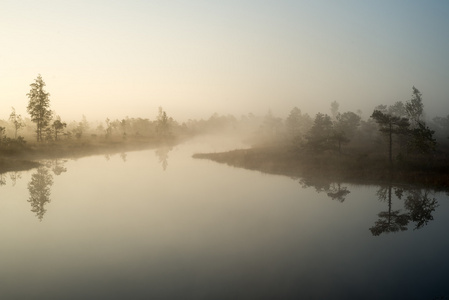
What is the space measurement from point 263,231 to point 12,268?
13534mm

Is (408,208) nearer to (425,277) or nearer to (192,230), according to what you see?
(425,277)

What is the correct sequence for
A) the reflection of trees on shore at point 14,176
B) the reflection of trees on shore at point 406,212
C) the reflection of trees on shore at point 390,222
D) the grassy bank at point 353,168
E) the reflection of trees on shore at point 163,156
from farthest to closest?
the reflection of trees on shore at point 163,156
the grassy bank at point 353,168
the reflection of trees on shore at point 14,176
the reflection of trees on shore at point 406,212
the reflection of trees on shore at point 390,222

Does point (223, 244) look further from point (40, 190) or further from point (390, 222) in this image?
point (40, 190)

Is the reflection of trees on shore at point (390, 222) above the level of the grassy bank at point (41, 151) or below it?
below

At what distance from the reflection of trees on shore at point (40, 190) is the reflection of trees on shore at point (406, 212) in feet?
82.6

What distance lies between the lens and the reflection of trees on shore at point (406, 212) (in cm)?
1883

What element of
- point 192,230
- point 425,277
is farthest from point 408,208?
point 192,230

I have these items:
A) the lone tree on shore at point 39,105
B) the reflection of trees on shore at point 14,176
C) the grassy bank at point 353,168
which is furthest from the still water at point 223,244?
the lone tree on shore at point 39,105

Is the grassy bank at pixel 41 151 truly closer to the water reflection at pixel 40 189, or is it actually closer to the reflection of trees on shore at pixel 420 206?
the water reflection at pixel 40 189

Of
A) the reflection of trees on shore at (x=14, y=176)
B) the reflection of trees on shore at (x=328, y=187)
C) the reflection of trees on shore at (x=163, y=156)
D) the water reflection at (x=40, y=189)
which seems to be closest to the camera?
the water reflection at (x=40, y=189)

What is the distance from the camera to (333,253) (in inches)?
568

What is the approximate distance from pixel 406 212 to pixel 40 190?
116 ft

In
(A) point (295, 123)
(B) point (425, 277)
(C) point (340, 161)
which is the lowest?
(B) point (425, 277)

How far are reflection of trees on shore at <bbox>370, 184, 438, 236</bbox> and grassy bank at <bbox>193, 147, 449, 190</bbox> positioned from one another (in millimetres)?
4659
